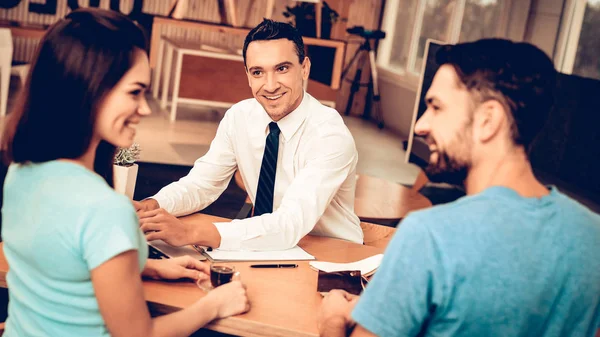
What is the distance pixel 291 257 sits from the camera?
2.11 meters

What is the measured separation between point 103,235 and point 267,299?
1.82 ft

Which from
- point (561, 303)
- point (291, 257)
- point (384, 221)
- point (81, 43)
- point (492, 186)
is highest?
point (81, 43)

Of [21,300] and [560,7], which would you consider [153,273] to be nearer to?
[21,300]

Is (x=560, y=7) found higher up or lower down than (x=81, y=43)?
higher up

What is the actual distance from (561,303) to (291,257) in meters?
0.95

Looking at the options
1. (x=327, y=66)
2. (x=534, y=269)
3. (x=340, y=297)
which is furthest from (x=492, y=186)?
(x=327, y=66)

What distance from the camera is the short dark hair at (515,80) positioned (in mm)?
1309

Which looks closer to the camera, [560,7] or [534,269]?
[534,269]

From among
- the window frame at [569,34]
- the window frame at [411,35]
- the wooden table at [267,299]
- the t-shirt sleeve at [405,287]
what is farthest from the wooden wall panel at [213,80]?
the t-shirt sleeve at [405,287]

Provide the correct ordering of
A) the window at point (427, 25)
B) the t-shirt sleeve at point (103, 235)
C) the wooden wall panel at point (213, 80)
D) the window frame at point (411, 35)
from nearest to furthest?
the t-shirt sleeve at point (103, 235) < the window frame at point (411, 35) < the wooden wall panel at point (213, 80) < the window at point (427, 25)

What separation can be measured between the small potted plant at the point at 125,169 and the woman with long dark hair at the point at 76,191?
0.72 m

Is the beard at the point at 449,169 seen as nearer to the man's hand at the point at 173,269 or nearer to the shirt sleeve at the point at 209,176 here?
the man's hand at the point at 173,269

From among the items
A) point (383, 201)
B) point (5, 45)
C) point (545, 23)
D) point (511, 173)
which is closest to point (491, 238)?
point (511, 173)

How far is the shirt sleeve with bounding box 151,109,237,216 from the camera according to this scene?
2.48m
